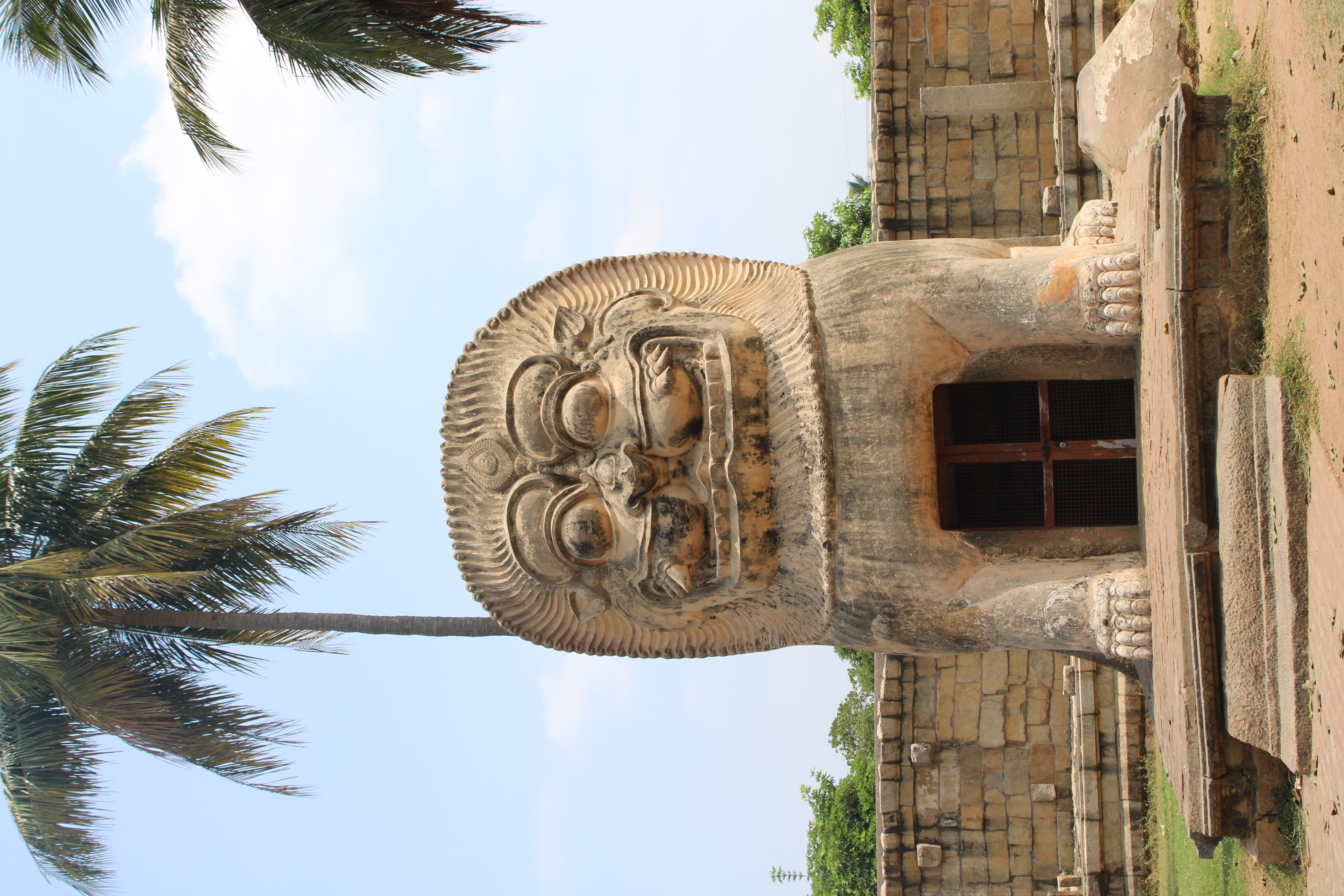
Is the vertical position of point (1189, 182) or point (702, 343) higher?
point (1189, 182)

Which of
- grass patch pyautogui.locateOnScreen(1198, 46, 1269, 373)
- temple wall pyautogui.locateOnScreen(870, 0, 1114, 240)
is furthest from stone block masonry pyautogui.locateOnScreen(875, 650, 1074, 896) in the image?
grass patch pyautogui.locateOnScreen(1198, 46, 1269, 373)

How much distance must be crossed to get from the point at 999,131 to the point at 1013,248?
6338 mm

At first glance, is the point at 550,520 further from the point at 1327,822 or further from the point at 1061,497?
the point at 1327,822

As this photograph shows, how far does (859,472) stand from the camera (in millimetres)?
4547

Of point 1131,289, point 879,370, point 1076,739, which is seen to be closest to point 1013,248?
point 1131,289

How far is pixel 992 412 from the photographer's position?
16.8 feet

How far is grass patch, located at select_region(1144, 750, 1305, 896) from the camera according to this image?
4348mm

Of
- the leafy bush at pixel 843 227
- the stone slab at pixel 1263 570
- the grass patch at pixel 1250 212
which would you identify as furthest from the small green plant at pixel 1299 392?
the leafy bush at pixel 843 227

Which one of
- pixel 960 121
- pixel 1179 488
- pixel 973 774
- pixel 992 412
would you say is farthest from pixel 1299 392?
pixel 960 121

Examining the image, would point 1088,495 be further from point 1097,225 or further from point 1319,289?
point 1319,289

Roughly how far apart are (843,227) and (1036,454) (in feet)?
45.6

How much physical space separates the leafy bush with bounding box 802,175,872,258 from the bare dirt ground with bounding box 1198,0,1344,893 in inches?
560

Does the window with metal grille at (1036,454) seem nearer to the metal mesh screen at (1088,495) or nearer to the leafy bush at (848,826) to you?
the metal mesh screen at (1088,495)

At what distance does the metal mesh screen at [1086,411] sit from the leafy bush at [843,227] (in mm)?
13084
